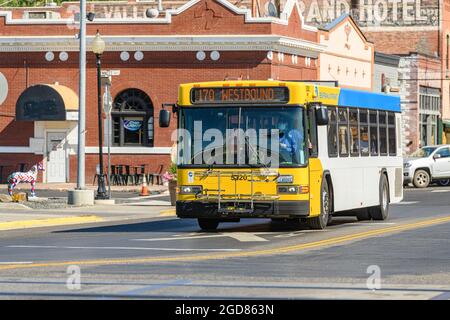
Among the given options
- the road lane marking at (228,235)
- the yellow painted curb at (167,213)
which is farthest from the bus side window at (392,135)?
the road lane marking at (228,235)

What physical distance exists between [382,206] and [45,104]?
26044 mm

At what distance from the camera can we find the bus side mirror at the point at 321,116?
79.7ft

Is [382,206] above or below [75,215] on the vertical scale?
above

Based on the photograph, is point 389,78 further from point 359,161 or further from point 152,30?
point 359,161

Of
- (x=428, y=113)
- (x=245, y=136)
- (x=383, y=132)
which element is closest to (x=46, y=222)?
(x=245, y=136)

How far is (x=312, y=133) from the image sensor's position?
81.4 ft

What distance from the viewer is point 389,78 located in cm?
7344

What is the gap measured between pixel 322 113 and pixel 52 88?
29.9m

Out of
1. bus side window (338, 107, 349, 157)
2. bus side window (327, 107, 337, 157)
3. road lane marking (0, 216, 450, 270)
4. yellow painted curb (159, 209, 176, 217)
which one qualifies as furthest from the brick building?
road lane marking (0, 216, 450, 270)

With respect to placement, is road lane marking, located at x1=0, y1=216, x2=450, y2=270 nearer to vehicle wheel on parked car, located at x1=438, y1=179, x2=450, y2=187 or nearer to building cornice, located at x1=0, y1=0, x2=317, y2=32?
building cornice, located at x1=0, y1=0, x2=317, y2=32

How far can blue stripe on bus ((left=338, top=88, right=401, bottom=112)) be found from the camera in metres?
27.0

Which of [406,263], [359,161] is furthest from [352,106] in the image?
[406,263]

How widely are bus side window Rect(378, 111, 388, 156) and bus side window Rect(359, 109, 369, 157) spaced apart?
1080mm

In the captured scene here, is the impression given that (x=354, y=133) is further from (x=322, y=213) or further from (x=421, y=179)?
(x=421, y=179)
